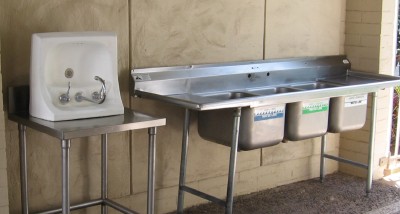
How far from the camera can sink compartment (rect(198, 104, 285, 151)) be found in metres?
3.54

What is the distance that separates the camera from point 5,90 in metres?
3.10

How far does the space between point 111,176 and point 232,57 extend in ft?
3.58

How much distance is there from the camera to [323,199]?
170 inches

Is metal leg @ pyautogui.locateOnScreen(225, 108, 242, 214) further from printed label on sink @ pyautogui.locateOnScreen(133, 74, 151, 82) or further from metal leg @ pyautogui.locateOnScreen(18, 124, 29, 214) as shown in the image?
metal leg @ pyautogui.locateOnScreen(18, 124, 29, 214)

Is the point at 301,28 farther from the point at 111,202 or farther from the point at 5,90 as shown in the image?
the point at 5,90

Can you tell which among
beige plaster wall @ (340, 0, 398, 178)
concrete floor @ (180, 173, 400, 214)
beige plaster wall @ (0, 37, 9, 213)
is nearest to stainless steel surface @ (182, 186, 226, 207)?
concrete floor @ (180, 173, 400, 214)

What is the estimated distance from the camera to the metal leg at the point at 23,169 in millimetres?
3084

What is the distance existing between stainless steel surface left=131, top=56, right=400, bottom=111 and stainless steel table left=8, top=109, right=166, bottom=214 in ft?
0.92

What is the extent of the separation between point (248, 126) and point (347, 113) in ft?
3.17

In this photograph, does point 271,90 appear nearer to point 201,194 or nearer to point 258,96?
point 258,96

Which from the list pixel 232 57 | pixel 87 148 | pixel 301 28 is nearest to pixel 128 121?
pixel 87 148

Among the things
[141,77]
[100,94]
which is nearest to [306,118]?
[141,77]

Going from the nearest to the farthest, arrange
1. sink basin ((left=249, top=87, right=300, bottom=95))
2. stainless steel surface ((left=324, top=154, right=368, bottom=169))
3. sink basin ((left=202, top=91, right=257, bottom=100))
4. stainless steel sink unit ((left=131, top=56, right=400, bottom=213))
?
1. stainless steel sink unit ((left=131, top=56, right=400, bottom=213))
2. sink basin ((left=202, top=91, right=257, bottom=100))
3. sink basin ((left=249, top=87, right=300, bottom=95))
4. stainless steel surface ((left=324, top=154, right=368, bottom=169))

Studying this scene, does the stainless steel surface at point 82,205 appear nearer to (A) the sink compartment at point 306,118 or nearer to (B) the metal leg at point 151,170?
(B) the metal leg at point 151,170
